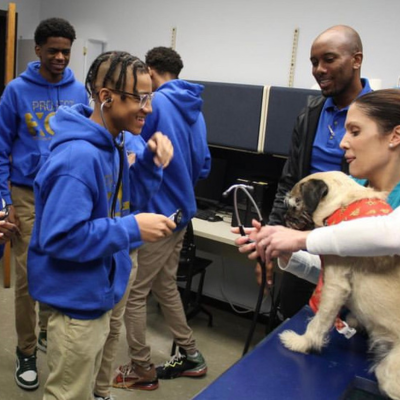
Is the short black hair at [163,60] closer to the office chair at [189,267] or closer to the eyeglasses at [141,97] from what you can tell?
the office chair at [189,267]

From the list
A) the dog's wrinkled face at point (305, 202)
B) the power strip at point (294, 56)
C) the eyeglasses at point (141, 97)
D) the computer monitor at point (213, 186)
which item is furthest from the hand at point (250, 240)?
the power strip at point (294, 56)

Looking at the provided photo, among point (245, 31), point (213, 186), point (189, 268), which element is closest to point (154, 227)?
point (189, 268)

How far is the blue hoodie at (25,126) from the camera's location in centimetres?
217

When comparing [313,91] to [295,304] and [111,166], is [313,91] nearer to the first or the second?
[295,304]

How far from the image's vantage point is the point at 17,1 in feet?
14.9

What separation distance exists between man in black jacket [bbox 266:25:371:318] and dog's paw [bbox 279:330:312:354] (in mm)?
652

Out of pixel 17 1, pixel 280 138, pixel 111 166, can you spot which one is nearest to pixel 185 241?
pixel 280 138

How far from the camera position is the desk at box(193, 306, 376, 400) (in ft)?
3.20

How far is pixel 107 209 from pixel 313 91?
184 centimetres

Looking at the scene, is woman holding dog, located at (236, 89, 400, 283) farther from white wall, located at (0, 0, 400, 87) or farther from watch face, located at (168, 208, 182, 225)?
white wall, located at (0, 0, 400, 87)

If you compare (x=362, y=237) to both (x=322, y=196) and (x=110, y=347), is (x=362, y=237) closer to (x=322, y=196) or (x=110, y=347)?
(x=322, y=196)

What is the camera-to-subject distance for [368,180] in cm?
118

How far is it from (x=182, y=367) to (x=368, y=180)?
1.78 m

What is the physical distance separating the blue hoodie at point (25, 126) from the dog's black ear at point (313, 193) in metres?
1.41
